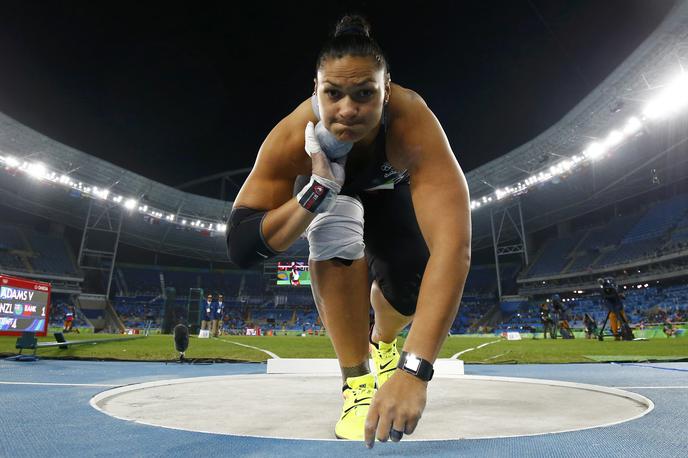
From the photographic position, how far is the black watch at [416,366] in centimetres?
143

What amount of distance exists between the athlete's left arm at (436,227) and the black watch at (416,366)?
0.02m

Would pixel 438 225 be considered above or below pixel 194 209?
below

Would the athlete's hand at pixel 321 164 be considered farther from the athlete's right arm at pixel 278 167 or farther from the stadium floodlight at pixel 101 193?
the stadium floodlight at pixel 101 193

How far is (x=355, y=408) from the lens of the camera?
206 centimetres

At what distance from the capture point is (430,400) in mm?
3123

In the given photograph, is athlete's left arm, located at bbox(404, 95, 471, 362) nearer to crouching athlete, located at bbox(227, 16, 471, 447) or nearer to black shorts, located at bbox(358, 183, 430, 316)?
crouching athlete, located at bbox(227, 16, 471, 447)

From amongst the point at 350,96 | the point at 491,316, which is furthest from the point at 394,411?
the point at 491,316

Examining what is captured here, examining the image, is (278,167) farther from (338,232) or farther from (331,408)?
(331,408)

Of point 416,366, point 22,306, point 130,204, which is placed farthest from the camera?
point 130,204

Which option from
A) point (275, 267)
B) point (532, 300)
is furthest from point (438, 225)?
point (532, 300)

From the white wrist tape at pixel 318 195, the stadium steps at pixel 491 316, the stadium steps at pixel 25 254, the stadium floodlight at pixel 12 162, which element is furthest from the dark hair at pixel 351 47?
the stadium steps at pixel 491 316

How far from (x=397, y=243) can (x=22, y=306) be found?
9.73m

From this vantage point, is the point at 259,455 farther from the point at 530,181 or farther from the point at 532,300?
the point at 532,300

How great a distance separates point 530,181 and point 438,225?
102 ft
